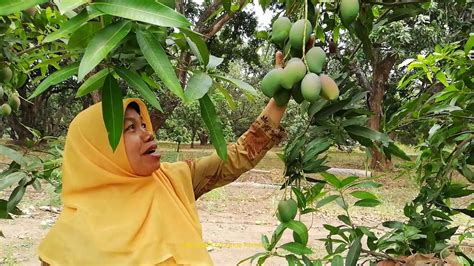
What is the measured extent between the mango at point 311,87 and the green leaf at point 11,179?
0.86 meters

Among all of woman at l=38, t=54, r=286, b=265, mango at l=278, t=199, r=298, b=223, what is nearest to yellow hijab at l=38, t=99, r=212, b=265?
woman at l=38, t=54, r=286, b=265

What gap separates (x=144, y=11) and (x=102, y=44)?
2.2 inches

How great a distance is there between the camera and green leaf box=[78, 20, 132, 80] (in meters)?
0.51

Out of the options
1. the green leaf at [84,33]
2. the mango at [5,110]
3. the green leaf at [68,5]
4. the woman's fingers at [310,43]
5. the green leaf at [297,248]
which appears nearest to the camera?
the green leaf at [68,5]

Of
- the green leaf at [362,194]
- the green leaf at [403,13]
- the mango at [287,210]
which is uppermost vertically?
the green leaf at [403,13]

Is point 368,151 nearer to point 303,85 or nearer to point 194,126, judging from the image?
point 303,85

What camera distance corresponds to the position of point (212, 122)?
79 centimetres

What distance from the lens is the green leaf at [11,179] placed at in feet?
4.18

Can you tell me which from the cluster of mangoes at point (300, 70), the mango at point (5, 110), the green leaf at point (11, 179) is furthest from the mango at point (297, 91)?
the mango at point (5, 110)

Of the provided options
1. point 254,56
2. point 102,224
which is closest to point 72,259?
point 102,224

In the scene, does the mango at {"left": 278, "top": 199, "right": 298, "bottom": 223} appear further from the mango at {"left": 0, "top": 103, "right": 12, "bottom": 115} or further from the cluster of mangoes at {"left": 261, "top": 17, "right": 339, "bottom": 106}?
the mango at {"left": 0, "top": 103, "right": 12, "bottom": 115}

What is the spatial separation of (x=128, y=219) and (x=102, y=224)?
0.18ft

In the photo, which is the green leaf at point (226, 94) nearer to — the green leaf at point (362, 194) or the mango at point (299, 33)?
the mango at point (299, 33)

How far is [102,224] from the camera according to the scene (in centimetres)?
112
